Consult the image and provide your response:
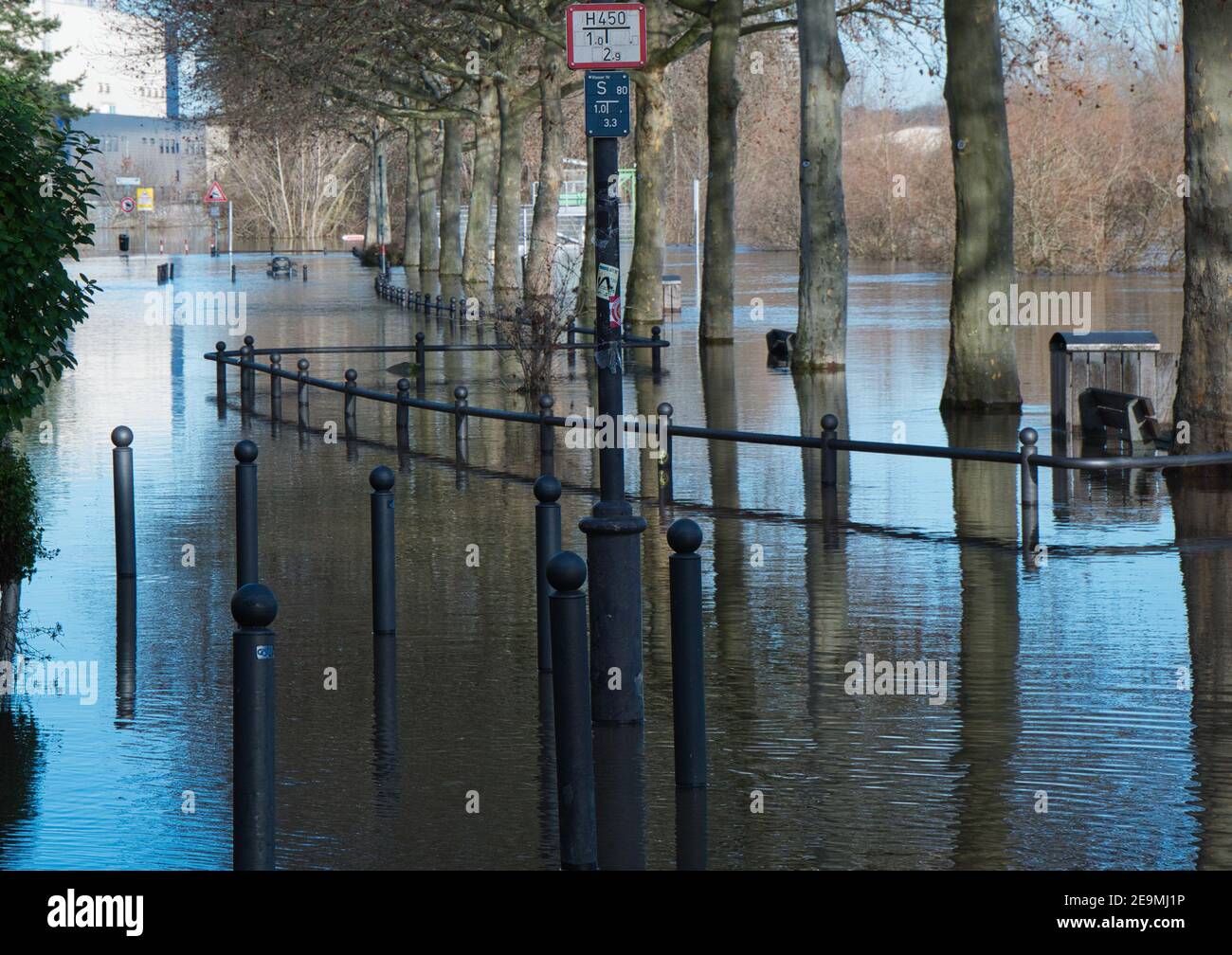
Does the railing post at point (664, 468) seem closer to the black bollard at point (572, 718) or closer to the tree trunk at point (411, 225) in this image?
the black bollard at point (572, 718)

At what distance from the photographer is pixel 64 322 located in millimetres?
9328

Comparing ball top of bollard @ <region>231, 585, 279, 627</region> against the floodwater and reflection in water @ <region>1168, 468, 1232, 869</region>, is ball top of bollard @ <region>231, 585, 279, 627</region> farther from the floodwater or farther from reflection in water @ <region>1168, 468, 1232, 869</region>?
reflection in water @ <region>1168, 468, 1232, 869</region>

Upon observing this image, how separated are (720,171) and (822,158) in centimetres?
684

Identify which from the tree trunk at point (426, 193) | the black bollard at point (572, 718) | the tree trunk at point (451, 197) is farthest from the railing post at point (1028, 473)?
the tree trunk at point (426, 193)

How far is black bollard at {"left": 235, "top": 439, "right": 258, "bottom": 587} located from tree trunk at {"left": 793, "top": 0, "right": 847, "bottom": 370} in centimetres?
1549

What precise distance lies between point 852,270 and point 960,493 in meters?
50.5

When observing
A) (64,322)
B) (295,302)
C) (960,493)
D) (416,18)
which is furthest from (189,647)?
(295,302)

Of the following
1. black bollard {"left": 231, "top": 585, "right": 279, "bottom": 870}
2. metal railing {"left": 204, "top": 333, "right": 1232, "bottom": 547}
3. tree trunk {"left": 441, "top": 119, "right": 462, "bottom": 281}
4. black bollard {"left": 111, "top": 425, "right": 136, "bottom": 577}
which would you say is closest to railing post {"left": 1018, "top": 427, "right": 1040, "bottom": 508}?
metal railing {"left": 204, "top": 333, "right": 1232, "bottom": 547}

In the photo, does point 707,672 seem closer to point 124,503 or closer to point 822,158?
point 124,503

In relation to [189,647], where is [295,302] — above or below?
above

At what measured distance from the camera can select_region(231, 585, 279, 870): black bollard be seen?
18.5 feet

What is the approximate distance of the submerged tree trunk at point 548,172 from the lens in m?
37.2

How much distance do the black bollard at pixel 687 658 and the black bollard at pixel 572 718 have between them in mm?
655
